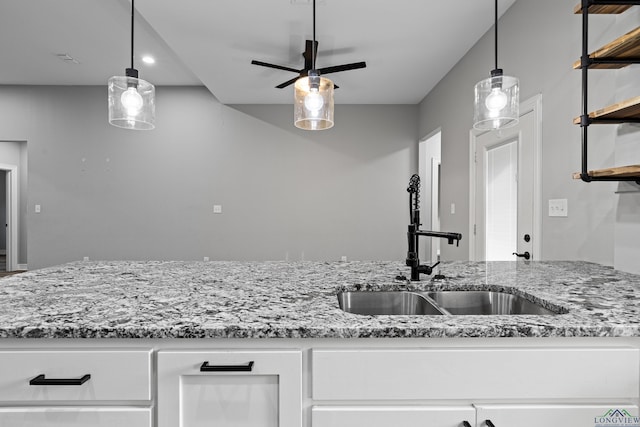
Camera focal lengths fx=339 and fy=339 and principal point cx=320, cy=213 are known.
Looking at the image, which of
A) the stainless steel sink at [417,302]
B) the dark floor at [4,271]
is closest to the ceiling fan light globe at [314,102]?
the stainless steel sink at [417,302]

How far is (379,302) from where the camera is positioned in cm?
131

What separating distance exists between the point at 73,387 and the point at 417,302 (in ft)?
3.48

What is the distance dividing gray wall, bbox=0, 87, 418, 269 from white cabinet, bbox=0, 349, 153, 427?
14.4ft

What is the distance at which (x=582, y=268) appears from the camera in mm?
1622

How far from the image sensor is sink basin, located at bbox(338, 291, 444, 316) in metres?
1.28

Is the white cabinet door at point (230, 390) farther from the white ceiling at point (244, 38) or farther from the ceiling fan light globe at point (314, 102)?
the white ceiling at point (244, 38)

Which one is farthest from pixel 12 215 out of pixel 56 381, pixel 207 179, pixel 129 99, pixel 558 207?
pixel 558 207

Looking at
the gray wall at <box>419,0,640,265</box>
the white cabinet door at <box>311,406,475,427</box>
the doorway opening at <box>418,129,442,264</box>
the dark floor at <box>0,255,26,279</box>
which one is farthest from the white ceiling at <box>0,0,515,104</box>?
the dark floor at <box>0,255,26,279</box>

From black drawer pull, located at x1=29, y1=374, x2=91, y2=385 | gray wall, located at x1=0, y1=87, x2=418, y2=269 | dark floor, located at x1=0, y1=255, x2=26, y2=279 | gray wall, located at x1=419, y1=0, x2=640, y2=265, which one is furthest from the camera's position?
dark floor, located at x1=0, y1=255, x2=26, y2=279

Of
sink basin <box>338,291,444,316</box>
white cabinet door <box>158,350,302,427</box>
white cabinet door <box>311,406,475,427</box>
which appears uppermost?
sink basin <box>338,291,444,316</box>

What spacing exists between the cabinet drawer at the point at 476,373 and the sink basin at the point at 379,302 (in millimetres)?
460

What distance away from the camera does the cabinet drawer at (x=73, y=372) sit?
0.79 meters

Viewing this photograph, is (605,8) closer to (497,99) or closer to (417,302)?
(497,99)

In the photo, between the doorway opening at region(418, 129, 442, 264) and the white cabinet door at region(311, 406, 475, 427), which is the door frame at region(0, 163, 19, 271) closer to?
the doorway opening at region(418, 129, 442, 264)
